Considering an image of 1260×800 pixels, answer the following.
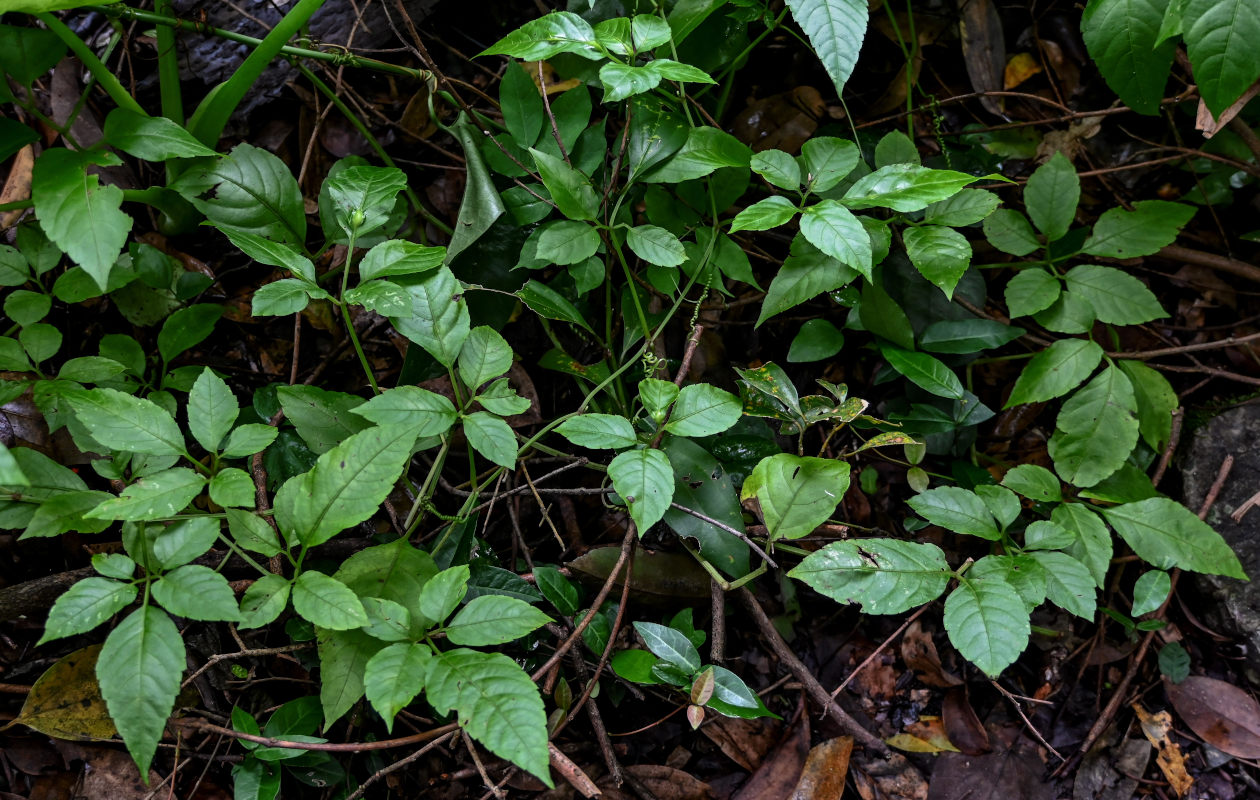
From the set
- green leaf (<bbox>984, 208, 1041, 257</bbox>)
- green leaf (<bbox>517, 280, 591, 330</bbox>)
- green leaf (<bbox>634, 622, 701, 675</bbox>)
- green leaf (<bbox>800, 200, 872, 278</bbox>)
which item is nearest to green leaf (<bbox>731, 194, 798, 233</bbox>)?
green leaf (<bbox>800, 200, 872, 278</bbox>)

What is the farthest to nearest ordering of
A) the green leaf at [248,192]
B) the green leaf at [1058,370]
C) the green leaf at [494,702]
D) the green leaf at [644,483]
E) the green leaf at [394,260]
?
the green leaf at [1058,370], the green leaf at [248,192], the green leaf at [394,260], the green leaf at [644,483], the green leaf at [494,702]

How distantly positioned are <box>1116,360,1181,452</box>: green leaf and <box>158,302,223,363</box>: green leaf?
2.28 meters

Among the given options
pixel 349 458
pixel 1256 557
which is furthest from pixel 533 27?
pixel 1256 557

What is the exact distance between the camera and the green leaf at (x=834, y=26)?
147 cm

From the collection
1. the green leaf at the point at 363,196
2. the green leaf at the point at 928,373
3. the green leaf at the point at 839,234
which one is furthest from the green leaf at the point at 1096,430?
the green leaf at the point at 363,196

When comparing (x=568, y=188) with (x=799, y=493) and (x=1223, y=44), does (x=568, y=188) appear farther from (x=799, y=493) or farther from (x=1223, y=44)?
(x=1223, y=44)

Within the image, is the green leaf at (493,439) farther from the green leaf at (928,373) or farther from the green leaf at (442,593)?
the green leaf at (928,373)

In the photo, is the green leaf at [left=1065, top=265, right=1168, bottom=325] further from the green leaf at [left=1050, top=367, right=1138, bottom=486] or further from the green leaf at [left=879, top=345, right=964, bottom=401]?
the green leaf at [left=879, top=345, right=964, bottom=401]

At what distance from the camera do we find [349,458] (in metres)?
1.38

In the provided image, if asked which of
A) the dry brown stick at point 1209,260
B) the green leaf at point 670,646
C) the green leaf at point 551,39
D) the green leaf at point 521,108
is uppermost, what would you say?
the green leaf at point 551,39

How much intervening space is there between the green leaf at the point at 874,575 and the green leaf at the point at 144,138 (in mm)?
1517

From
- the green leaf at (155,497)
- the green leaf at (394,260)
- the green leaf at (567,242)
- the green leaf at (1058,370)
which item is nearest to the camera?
the green leaf at (155,497)

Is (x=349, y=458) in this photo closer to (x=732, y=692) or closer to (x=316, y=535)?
(x=316, y=535)

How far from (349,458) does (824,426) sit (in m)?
1.22
